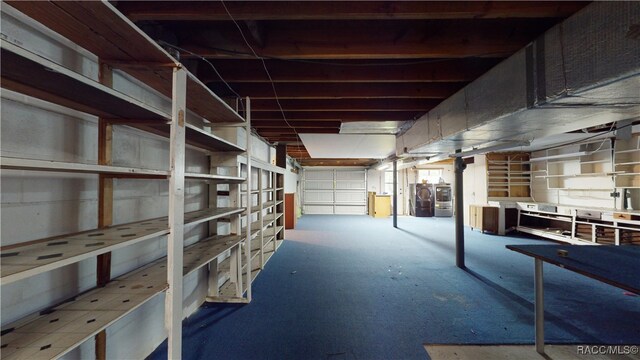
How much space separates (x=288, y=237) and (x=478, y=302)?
394cm

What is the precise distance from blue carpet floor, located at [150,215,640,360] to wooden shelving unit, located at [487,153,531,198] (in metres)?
2.93

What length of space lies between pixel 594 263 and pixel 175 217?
103 inches

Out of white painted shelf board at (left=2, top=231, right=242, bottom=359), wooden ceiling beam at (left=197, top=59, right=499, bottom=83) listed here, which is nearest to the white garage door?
wooden ceiling beam at (left=197, top=59, right=499, bottom=83)

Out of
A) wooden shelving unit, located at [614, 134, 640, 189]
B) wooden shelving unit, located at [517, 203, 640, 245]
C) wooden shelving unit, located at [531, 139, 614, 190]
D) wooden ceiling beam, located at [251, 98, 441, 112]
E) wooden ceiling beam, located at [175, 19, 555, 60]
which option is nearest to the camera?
wooden ceiling beam, located at [175, 19, 555, 60]

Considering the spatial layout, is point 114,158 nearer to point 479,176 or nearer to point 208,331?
point 208,331

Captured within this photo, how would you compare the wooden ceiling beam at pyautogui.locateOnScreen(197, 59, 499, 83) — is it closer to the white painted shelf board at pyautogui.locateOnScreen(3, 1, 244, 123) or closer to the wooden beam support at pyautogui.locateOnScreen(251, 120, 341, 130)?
the white painted shelf board at pyautogui.locateOnScreen(3, 1, 244, 123)

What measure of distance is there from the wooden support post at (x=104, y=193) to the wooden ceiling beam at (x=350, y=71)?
1003 mm

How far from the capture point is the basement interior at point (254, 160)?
0.93m

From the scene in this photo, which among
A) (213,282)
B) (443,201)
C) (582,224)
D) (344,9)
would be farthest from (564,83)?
(443,201)

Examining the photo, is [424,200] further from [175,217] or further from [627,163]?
[175,217]

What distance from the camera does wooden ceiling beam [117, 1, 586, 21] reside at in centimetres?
127

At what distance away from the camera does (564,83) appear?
125 cm

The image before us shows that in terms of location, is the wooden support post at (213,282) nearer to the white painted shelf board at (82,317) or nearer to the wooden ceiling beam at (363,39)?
the white painted shelf board at (82,317)

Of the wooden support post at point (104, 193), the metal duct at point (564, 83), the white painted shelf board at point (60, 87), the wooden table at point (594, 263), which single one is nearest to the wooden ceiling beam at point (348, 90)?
the metal duct at point (564, 83)
